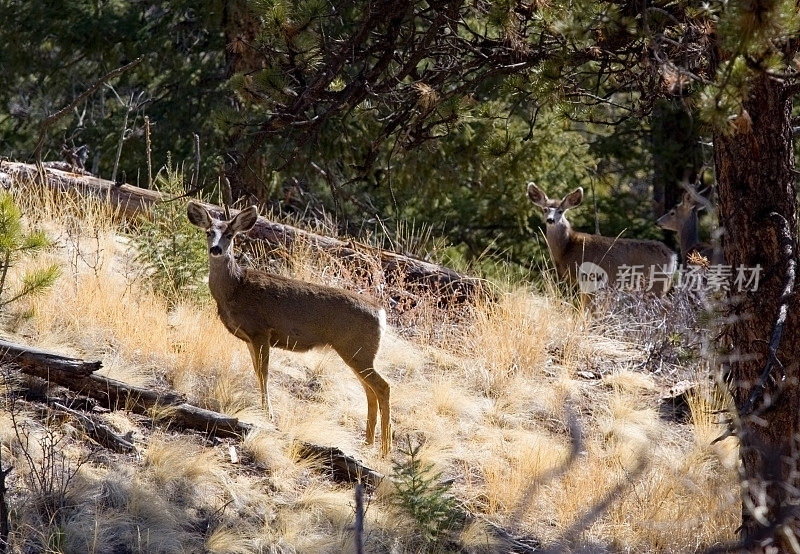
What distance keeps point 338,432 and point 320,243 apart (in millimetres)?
3590

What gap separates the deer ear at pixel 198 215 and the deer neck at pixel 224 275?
311mm

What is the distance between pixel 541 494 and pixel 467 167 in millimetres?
7417

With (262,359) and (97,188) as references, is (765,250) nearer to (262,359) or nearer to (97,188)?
(262,359)

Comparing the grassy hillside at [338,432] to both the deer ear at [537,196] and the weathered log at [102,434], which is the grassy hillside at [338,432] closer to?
the weathered log at [102,434]

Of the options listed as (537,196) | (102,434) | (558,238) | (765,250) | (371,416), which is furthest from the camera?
(537,196)

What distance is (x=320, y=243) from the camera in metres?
11.2

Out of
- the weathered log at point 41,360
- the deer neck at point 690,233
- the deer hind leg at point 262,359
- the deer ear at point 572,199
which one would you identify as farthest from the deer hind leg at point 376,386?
the deer neck at point 690,233

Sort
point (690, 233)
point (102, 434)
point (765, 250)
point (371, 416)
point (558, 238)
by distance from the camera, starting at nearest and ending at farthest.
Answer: point (765, 250), point (102, 434), point (371, 416), point (558, 238), point (690, 233)

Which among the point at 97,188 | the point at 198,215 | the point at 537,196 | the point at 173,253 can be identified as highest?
the point at 537,196

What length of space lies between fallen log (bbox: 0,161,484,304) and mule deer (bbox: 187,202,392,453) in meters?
3.02

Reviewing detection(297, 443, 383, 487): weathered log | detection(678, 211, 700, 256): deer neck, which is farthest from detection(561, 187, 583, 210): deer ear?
detection(297, 443, 383, 487): weathered log

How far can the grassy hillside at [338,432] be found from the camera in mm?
6293

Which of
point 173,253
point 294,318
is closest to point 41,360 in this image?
point 294,318

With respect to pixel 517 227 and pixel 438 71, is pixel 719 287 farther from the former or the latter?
pixel 517 227
